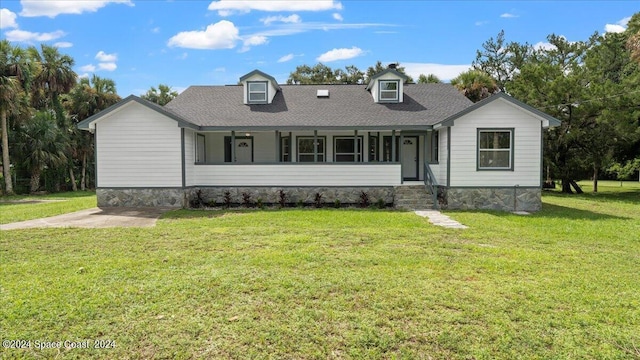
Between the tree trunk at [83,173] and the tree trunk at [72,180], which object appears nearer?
the tree trunk at [72,180]

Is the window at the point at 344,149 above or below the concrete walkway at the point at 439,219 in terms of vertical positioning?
above

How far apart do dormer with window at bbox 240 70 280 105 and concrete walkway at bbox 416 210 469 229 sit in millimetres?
8842

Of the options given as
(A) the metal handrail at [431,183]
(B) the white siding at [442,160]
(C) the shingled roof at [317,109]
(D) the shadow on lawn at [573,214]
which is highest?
(C) the shingled roof at [317,109]

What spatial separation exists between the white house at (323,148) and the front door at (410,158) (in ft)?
0.15

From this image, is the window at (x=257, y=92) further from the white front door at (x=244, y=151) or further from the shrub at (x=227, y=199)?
the shrub at (x=227, y=199)

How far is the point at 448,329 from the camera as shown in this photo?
3.83 m

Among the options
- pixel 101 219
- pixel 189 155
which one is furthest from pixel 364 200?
pixel 101 219

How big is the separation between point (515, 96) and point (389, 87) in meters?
9.37

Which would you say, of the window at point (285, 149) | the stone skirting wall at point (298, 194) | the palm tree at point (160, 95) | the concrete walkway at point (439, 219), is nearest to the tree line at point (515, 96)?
the palm tree at point (160, 95)

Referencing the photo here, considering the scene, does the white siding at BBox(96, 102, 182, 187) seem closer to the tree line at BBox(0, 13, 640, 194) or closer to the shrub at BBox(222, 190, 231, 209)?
the shrub at BBox(222, 190, 231, 209)

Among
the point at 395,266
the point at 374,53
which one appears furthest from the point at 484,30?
the point at 395,266

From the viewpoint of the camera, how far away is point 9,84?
21.9 meters

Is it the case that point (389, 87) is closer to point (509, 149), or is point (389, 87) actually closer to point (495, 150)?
point (495, 150)

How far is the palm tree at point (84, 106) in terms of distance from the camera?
27.6 meters
